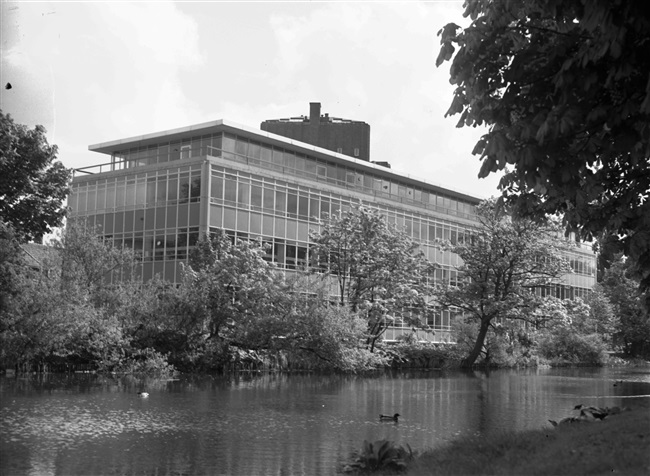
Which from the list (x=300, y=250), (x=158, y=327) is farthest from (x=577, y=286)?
(x=158, y=327)

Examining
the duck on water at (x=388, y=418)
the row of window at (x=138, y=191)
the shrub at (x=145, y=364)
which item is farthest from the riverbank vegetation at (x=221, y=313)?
the duck on water at (x=388, y=418)

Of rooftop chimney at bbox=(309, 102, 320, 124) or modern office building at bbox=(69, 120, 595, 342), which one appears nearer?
modern office building at bbox=(69, 120, 595, 342)

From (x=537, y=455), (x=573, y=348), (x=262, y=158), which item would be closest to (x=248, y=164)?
(x=262, y=158)

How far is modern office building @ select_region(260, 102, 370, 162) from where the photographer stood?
8419 centimetres

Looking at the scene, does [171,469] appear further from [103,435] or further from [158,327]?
[158,327]

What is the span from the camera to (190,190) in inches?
2287

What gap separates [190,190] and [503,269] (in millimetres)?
23643

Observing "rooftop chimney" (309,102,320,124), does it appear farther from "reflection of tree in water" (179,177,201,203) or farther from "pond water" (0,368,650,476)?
"pond water" (0,368,650,476)

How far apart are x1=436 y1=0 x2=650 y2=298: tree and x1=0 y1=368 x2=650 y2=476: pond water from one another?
8.74 meters

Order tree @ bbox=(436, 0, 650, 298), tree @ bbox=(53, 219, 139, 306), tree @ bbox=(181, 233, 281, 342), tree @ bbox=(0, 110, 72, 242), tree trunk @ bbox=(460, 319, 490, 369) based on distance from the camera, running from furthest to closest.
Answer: tree trunk @ bbox=(460, 319, 490, 369) < tree @ bbox=(181, 233, 281, 342) < tree @ bbox=(53, 219, 139, 306) < tree @ bbox=(0, 110, 72, 242) < tree @ bbox=(436, 0, 650, 298)

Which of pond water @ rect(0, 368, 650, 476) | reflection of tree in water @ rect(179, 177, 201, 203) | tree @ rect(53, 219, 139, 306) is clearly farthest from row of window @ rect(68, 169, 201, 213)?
pond water @ rect(0, 368, 650, 476)

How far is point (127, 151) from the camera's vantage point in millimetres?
67125

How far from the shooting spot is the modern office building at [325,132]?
84.2 metres

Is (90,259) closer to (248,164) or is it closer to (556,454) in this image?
(248,164)
